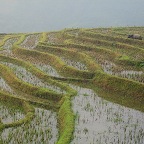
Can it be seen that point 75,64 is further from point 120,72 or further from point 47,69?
point 120,72

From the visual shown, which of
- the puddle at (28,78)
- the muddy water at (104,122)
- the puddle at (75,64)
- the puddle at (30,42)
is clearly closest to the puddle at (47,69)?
the puddle at (28,78)

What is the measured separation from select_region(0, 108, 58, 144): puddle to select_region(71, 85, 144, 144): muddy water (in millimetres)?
1007

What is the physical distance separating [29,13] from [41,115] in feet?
351

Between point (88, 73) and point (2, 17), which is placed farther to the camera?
point (2, 17)

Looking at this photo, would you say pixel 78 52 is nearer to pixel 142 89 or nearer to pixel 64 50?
pixel 64 50

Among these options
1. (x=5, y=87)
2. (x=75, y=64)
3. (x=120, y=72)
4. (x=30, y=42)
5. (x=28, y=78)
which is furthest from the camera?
(x=30, y=42)

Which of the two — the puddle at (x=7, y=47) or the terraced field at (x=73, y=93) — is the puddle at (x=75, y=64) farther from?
the puddle at (x=7, y=47)

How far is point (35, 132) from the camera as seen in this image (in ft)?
44.0

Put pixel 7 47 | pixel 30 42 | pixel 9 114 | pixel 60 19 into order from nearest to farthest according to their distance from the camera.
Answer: pixel 9 114, pixel 7 47, pixel 30 42, pixel 60 19

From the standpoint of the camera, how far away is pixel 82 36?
32562 mm

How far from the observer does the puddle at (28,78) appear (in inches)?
740

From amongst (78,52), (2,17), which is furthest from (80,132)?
(2,17)

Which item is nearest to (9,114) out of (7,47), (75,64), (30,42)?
(75,64)

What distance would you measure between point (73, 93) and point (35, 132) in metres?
4.58
